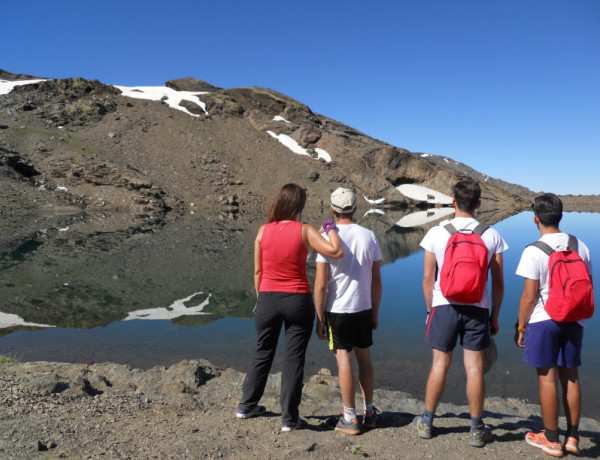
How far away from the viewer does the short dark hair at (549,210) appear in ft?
11.6

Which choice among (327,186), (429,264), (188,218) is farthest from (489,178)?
(429,264)

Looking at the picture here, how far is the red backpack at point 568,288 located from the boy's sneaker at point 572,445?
1.05 m

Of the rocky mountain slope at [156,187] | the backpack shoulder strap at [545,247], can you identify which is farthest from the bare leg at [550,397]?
the rocky mountain slope at [156,187]

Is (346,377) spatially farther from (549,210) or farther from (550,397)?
(549,210)

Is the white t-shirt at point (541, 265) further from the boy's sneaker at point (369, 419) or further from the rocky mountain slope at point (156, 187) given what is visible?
the rocky mountain slope at point (156, 187)

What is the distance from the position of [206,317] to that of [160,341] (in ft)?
5.42

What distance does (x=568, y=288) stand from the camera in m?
3.31

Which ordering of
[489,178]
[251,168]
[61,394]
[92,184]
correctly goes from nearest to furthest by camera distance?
1. [61,394]
2. [92,184]
3. [251,168]
4. [489,178]

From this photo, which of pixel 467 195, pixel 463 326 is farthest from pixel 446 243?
pixel 463 326

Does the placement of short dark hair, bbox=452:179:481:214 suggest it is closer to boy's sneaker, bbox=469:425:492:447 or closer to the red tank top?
the red tank top

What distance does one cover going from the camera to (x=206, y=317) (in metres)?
9.74

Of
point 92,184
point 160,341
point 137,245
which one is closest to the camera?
point 160,341

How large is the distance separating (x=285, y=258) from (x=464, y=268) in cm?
149

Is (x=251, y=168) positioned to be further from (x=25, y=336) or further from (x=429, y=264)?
(x=429, y=264)
